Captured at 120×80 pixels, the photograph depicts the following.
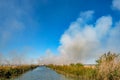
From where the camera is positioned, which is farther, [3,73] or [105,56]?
[3,73]

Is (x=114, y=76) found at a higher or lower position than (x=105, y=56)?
lower

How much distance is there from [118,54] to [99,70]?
7.56 feet

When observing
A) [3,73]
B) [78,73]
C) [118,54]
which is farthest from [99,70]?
[3,73]

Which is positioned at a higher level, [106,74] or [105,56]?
[105,56]

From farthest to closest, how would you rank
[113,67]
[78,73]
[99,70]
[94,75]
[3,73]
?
[78,73]
[3,73]
[94,75]
[99,70]
[113,67]

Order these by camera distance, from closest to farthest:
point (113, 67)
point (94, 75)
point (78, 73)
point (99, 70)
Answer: point (113, 67) < point (99, 70) < point (94, 75) < point (78, 73)

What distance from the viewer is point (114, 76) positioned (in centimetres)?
2009

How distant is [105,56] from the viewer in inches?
842

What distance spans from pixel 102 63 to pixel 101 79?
5.42 feet

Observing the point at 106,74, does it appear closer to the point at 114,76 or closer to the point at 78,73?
the point at 114,76

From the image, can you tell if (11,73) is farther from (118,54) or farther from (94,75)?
(118,54)

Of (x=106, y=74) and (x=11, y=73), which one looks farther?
(x=11, y=73)

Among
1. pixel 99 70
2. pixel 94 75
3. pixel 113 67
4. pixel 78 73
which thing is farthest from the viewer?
pixel 78 73

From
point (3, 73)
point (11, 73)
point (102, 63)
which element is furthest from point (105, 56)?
point (11, 73)
